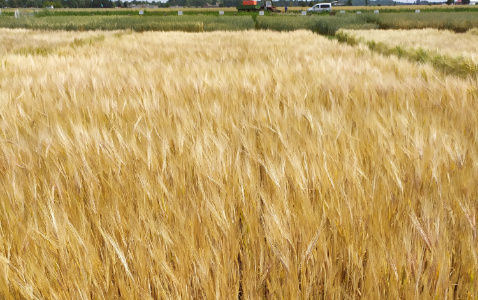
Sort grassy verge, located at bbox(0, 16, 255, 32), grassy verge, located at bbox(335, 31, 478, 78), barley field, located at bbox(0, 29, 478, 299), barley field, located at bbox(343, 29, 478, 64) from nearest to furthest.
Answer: barley field, located at bbox(0, 29, 478, 299) < grassy verge, located at bbox(335, 31, 478, 78) < barley field, located at bbox(343, 29, 478, 64) < grassy verge, located at bbox(0, 16, 255, 32)

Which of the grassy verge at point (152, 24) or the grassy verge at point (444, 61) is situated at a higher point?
the grassy verge at point (152, 24)

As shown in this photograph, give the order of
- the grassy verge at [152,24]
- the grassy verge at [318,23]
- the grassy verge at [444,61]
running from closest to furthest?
the grassy verge at [444,61] → the grassy verge at [318,23] → the grassy verge at [152,24]

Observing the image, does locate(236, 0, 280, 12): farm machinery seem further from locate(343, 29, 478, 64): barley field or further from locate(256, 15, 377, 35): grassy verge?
locate(343, 29, 478, 64): barley field

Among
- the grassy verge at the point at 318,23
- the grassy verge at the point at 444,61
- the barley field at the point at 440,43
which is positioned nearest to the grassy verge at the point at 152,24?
the grassy verge at the point at 318,23

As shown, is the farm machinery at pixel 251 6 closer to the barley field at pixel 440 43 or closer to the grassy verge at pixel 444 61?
the barley field at pixel 440 43

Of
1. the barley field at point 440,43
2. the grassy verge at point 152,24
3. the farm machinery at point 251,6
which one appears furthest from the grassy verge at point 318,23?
the farm machinery at point 251,6

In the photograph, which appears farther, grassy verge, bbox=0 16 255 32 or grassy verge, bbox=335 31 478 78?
grassy verge, bbox=0 16 255 32

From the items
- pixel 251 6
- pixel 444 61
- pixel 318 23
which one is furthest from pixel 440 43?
pixel 251 6

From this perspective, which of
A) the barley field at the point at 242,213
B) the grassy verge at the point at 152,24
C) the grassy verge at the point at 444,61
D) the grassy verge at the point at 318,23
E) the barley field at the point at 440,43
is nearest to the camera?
the barley field at the point at 242,213

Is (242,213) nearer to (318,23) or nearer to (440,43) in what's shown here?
(440,43)

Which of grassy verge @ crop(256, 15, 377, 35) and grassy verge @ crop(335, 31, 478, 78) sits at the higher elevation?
grassy verge @ crop(256, 15, 377, 35)

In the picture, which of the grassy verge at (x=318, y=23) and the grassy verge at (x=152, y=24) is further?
the grassy verge at (x=152, y=24)

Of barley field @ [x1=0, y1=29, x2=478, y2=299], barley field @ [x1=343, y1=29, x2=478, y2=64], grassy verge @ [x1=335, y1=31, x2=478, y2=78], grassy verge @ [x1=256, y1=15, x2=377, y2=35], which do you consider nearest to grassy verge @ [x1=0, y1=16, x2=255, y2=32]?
grassy verge @ [x1=256, y1=15, x2=377, y2=35]

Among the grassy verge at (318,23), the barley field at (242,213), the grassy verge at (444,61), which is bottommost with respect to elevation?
the barley field at (242,213)
